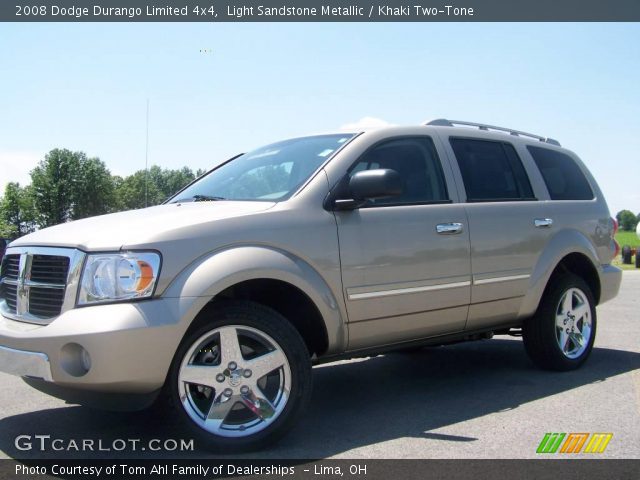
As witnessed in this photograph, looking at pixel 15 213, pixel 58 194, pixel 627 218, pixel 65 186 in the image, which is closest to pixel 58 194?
pixel 58 194

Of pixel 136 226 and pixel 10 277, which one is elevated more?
pixel 136 226

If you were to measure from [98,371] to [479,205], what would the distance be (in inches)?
116

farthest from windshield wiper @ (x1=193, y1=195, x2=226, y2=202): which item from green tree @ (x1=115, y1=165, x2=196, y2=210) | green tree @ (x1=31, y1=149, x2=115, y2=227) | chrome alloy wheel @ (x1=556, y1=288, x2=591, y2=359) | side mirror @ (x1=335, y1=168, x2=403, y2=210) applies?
green tree @ (x1=31, y1=149, x2=115, y2=227)

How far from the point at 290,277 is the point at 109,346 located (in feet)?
3.50

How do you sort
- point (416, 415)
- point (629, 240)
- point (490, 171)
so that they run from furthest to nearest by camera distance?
1. point (629, 240)
2. point (490, 171)
3. point (416, 415)

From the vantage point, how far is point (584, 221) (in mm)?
5754

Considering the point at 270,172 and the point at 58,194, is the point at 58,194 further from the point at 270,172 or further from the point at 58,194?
the point at 270,172

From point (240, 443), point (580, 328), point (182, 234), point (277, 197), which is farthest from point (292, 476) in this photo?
point (580, 328)

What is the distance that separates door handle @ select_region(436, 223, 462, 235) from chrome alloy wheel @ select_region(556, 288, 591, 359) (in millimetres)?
1437

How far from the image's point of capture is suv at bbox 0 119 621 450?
3.34 metres

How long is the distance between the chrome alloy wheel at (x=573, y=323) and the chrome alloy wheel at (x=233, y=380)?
286 cm

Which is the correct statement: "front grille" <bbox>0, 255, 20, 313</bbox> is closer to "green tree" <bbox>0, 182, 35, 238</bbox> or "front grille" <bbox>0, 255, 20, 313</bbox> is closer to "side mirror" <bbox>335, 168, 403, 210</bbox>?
"side mirror" <bbox>335, 168, 403, 210</bbox>

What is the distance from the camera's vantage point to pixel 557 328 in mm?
5461

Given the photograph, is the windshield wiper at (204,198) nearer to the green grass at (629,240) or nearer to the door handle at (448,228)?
the door handle at (448,228)
